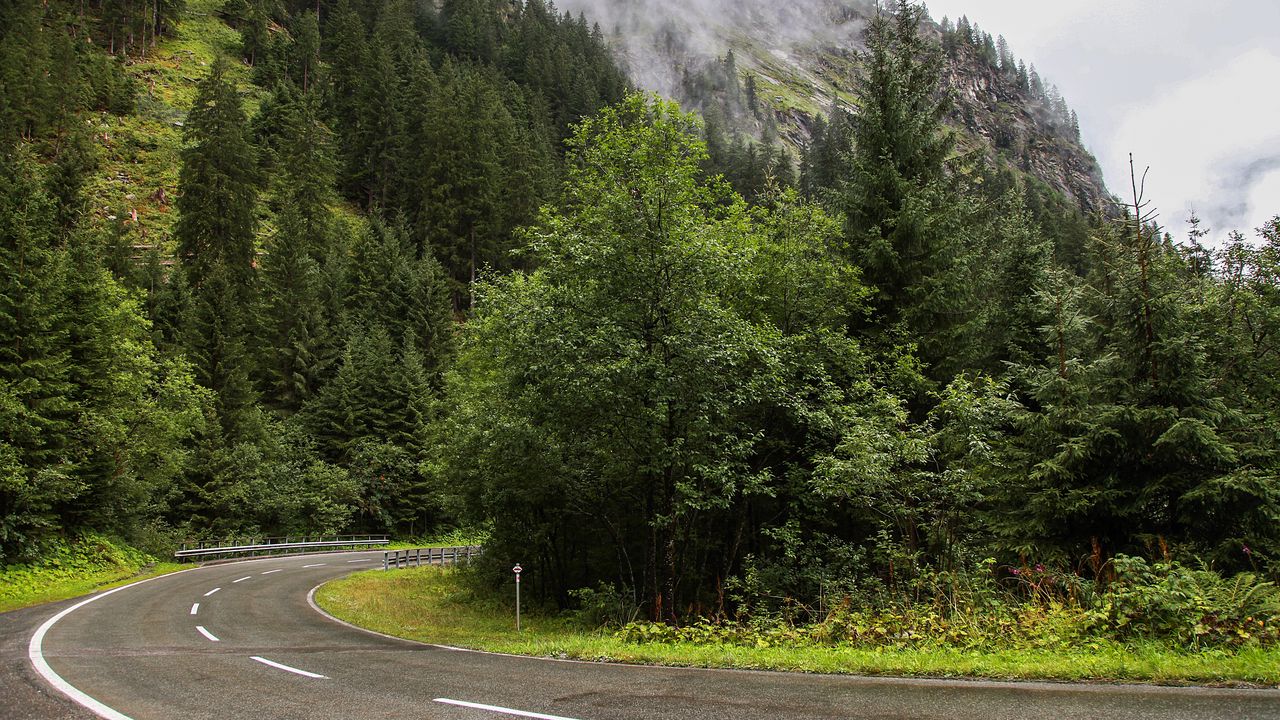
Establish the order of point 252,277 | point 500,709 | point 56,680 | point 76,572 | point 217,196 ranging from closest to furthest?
point 500,709 < point 56,680 < point 76,572 < point 252,277 < point 217,196

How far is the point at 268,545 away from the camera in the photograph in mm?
36781

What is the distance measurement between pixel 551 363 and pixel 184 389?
26466mm

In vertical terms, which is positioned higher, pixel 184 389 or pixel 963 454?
pixel 184 389

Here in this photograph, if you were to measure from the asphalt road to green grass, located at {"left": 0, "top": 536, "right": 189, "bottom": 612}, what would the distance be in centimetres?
723

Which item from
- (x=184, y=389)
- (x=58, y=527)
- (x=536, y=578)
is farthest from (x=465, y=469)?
(x=184, y=389)

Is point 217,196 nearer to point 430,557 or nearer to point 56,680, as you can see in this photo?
point 430,557

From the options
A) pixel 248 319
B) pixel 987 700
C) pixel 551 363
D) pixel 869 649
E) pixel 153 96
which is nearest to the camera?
pixel 987 700

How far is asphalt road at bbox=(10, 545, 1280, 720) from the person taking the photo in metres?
5.93

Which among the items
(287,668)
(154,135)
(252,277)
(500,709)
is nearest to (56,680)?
(287,668)

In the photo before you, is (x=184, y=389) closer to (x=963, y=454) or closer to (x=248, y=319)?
(x=248, y=319)

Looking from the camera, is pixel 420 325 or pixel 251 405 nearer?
pixel 251 405

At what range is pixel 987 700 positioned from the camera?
6.13 metres

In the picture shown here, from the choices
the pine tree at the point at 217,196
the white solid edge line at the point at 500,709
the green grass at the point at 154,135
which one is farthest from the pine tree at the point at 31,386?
the white solid edge line at the point at 500,709

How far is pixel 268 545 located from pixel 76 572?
13881 mm
